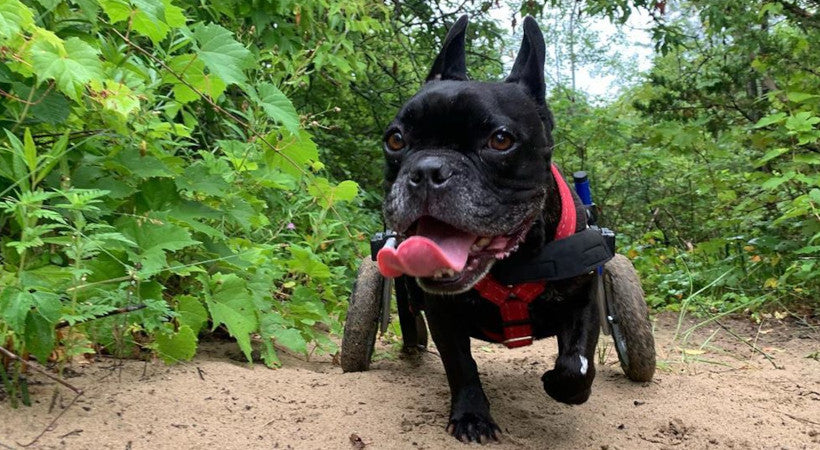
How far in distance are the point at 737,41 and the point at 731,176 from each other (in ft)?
5.91

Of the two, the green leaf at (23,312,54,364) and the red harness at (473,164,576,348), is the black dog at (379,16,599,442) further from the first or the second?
the green leaf at (23,312,54,364)

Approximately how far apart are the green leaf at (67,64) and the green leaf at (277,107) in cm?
76

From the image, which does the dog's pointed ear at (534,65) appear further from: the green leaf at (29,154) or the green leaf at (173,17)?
the green leaf at (29,154)

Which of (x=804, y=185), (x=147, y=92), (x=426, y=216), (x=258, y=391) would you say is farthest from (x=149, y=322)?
(x=804, y=185)

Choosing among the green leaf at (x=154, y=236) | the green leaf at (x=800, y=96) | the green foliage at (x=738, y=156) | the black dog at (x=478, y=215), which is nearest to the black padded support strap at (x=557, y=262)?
the black dog at (x=478, y=215)

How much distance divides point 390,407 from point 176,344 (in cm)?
86

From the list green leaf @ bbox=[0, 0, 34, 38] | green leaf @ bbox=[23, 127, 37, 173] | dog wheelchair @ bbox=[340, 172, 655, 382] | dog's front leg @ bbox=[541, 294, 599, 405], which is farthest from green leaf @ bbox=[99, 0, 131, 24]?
dog's front leg @ bbox=[541, 294, 599, 405]

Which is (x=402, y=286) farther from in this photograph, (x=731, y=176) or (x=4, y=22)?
(x=731, y=176)

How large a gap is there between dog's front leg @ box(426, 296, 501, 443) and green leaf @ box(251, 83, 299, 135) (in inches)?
33.9

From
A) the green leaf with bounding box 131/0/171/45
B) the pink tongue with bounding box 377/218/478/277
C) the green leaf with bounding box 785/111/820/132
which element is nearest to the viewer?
the green leaf with bounding box 131/0/171/45

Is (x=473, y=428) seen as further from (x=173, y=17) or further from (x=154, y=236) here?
(x=173, y=17)

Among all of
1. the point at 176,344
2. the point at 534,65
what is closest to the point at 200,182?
the point at 176,344

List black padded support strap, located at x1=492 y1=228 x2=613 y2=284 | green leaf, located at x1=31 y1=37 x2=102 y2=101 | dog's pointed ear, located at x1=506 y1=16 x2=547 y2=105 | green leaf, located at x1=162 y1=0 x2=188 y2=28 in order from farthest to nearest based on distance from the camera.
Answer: dog's pointed ear, located at x1=506 y1=16 x2=547 y2=105 < black padded support strap, located at x1=492 y1=228 x2=613 y2=284 < green leaf, located at x1=162 y1=0 x2=188 y2=28 < green leaf, located at x1=31 y1=37 x2=102 y2=101

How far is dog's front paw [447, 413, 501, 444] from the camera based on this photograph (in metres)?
2.70
